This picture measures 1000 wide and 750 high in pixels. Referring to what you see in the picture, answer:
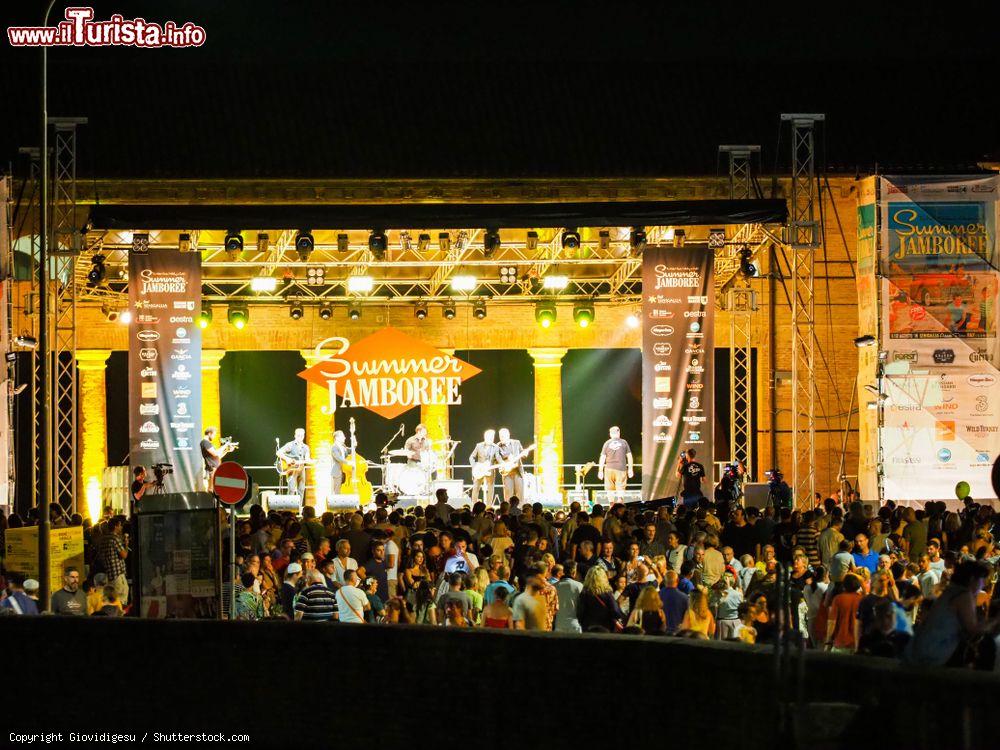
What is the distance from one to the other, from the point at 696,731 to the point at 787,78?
24.1 meters

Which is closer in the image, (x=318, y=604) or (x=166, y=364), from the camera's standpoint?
(x=318, y=604)

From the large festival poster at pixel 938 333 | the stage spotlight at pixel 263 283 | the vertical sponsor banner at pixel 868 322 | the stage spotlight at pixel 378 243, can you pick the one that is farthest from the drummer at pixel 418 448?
the large festival poster at pixel 938 333

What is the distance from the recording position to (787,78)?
31344 millimetres

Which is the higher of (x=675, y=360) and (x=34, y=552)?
(x=675, y=360)

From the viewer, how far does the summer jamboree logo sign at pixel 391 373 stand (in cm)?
2805

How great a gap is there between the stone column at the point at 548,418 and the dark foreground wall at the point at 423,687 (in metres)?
19.9

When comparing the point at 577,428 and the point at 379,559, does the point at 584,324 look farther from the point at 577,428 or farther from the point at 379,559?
the point at 379,559

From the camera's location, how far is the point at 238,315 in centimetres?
2977

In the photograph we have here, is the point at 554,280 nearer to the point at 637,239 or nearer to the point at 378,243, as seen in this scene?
the point at 637,239

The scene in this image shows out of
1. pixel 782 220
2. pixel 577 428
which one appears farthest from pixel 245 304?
pixel 782 220

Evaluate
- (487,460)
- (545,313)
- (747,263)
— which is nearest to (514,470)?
(487,460)

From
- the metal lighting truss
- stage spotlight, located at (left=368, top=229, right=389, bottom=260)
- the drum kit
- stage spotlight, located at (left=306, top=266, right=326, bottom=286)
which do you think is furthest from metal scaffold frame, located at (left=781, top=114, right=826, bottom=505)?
stage spotlight, located at (left=306, top=266, right=326, bottom=286)

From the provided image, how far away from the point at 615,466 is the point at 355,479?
4864mm

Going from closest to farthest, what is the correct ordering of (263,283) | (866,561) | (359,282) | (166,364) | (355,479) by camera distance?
(866,561) → (166,364) → (359,282) → (263,283) → (355,479)
